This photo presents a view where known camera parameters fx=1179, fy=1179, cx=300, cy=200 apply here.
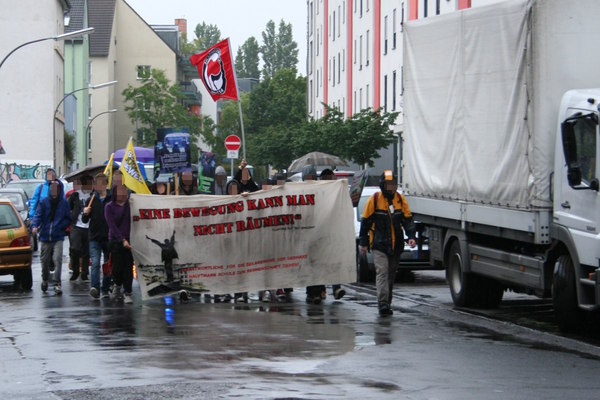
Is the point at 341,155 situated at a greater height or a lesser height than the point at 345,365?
greater

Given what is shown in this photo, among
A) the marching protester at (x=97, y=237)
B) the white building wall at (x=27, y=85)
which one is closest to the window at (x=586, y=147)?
the marching protester at (x=97, y=237)

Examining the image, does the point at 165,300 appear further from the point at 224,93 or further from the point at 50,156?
the point at 50,156

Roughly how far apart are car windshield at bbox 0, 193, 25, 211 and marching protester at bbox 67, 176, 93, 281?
1348 centimetres

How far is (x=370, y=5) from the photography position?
61312mm

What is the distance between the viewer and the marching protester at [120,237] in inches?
654

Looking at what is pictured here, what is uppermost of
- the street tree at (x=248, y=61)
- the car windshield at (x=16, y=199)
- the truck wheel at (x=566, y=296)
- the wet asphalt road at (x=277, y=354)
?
the street tree at (x=248, y=61)

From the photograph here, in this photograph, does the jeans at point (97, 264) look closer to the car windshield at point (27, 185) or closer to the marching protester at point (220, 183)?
the marching protester at point (220, 183)

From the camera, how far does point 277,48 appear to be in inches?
6870

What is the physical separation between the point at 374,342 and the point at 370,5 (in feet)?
167

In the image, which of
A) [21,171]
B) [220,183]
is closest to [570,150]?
[220,183]

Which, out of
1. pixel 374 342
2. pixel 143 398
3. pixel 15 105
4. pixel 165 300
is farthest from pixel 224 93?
pixel 15 105

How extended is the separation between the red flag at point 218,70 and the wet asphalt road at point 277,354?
14.7 metres

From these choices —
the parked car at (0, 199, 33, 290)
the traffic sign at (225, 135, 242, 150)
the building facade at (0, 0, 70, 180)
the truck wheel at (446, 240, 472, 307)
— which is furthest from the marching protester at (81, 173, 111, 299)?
the building facade at (0, 0, 70, 180)

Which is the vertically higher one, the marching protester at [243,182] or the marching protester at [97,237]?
the marching protester at [243,182]
